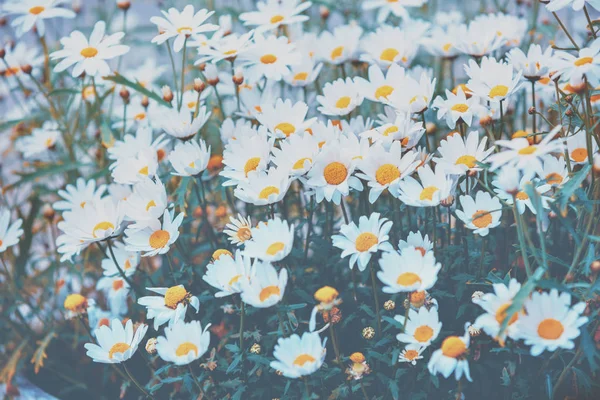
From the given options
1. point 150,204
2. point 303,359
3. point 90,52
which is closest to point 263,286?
point 303,359

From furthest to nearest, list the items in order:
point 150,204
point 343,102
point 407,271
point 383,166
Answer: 1. point 343,102
2. point 150,204
3. point 383,166
4. point 407,271

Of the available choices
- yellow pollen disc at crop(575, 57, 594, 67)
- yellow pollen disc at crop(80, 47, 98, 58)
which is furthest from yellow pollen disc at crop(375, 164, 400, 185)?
yellow pollen disc at crop(80, 47, 98, 58)

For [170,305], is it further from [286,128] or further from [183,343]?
[286,128]

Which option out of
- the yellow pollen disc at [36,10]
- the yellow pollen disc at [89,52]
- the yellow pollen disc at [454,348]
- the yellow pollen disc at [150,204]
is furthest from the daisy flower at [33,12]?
the yellow pollen disc at [454,348]

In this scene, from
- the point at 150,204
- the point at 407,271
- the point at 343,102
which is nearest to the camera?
the point at 407,271

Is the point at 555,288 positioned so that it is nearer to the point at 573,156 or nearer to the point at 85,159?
the point at 573,156

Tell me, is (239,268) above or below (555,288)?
below

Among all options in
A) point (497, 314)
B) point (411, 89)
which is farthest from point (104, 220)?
point (497, 314)
